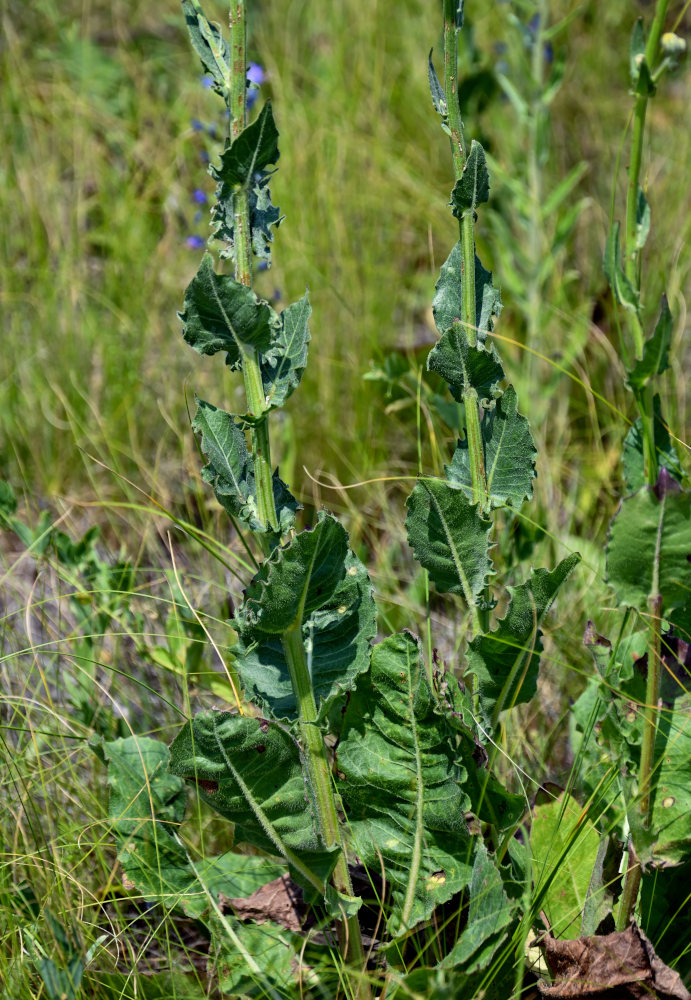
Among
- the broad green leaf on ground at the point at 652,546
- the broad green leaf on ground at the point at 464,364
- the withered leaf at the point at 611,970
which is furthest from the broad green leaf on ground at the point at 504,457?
the withered leaf at the point at 611,970

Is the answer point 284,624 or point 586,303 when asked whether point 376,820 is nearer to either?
point 284,624

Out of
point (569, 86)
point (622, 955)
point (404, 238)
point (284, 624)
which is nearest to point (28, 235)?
point (404, 238)

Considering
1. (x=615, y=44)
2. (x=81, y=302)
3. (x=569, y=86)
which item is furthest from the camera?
(x=615, y=44)

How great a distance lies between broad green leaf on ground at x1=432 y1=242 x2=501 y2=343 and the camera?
1.24 m

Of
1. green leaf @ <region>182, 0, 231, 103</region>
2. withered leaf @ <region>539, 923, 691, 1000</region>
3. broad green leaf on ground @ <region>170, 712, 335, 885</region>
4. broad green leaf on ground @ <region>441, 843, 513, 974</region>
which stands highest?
green leaf @ <region>182, 0, 231, 103</region>

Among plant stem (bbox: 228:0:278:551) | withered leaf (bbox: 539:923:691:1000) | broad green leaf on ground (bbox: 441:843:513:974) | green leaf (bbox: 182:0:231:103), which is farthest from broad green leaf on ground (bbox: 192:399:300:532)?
withered leaf (bbox: 539:923:691:1000)

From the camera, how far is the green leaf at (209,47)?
112cm

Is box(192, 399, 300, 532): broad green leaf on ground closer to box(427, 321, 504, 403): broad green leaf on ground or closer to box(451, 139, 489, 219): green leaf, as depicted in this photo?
box(427, 321, 504, 403): broad green leaf on ground

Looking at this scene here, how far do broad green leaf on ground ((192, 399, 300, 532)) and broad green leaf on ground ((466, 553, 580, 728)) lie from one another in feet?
0.93

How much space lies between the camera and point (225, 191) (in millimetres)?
1137

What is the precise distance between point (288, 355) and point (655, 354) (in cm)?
43

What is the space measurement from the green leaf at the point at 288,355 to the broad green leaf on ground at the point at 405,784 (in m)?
0.34

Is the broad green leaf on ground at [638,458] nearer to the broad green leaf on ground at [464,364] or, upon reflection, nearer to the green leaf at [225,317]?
the broad green leaf on ground at [464,364]

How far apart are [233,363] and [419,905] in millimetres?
721
